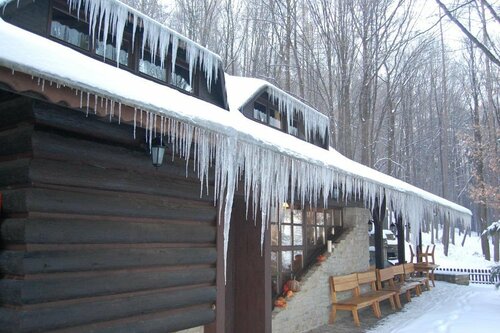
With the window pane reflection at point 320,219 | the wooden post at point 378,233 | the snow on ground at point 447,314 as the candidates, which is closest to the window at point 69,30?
the window pane reflection at point 320,219

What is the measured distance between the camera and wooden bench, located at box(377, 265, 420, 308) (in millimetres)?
10398

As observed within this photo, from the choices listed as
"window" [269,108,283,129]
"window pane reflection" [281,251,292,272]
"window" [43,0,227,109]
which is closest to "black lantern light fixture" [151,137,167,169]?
"window" [43,0,227,109]

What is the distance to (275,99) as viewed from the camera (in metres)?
10.2

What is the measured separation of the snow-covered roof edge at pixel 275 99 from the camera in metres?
9.09

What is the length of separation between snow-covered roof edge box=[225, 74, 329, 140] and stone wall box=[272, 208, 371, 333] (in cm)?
265

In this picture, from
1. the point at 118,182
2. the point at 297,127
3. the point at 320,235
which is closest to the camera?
the point at 118,182

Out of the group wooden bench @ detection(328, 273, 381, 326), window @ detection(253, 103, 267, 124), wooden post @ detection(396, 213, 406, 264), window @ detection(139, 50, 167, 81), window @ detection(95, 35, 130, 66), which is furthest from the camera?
wooden post @ detection(396, 213, 406, 264)

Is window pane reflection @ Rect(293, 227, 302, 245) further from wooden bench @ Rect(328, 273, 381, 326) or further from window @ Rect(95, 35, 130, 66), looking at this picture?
window @ Rect(95, 35, 130, 66)

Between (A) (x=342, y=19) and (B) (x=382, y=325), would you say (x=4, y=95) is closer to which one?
(B) (x=382, y=325)

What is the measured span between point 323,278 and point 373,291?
88.1 inches

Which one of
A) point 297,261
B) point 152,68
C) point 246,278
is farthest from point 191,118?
point 297,261

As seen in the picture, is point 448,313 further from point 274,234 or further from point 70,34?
point 70,34

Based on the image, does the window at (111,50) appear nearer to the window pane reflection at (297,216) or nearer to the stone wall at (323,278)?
the window pane reflection at (297,216)

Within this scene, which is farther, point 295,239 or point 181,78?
point 295,239
